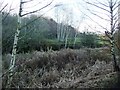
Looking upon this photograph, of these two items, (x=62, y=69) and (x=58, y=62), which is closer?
(x=62, y=69)

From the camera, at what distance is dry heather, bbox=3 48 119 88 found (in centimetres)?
1041

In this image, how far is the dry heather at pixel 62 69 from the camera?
10414 millimetres

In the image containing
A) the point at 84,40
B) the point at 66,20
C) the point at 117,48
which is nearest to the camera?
the point at 117,48

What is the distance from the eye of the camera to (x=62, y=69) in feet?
40.8

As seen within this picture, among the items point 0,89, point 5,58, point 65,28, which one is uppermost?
point 65,28

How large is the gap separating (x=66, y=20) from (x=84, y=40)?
6.18 m

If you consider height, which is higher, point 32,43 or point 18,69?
point 32,43

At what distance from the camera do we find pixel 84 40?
18.5 metres

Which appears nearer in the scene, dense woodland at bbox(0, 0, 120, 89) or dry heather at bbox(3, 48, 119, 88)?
dense woodland at bbox(0, 0, 120, 89)

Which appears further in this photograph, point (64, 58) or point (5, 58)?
point (64, 58)

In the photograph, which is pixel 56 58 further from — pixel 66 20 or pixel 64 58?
pixel 66 20

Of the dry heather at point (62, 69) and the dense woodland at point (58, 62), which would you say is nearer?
the dense woodland at point (58, 62)

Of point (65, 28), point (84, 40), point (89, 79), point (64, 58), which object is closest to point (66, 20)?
point (65, 28)

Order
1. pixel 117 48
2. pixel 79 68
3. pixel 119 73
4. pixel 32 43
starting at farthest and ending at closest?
pixel 32 43 < pixel 79 68 < pixel 117 48 < pixel 119 73
